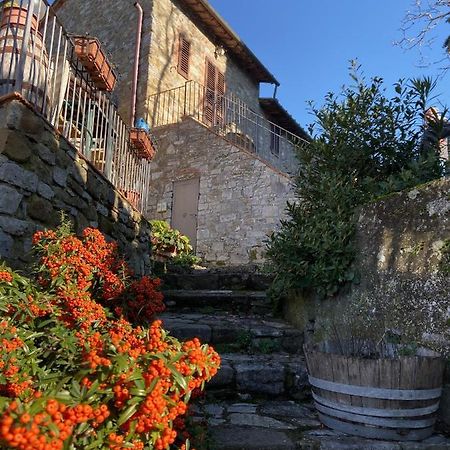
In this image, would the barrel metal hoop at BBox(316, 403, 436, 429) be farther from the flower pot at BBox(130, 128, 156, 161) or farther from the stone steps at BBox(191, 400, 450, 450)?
the flower pot at BBox(130, 128, 156, 161)

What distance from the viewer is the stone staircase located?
6.08ft

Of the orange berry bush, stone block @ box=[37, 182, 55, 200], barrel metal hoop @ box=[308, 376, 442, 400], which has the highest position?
stone block @ box=[37, 182, 55, 200]

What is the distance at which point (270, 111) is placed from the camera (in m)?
13.5

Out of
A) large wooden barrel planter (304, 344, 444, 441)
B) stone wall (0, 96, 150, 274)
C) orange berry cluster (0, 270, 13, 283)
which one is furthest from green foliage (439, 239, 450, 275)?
stone wall (0, 96, 150, 274)

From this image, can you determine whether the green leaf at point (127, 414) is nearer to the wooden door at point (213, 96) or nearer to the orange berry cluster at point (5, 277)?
the orange berry cluster at point (5, 277)

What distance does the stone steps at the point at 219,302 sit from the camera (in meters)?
4.12

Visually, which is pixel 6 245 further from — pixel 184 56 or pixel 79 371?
pixel 184 56

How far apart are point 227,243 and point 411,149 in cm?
519

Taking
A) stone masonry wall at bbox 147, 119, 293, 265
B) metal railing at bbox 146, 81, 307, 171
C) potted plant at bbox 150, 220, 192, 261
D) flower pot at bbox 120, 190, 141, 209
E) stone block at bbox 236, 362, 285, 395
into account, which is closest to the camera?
stone block at bbox 236, 362, 285, 395

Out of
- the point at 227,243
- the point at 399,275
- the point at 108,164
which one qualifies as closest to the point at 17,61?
the point at 108,164

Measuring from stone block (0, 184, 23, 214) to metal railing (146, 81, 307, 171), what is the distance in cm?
648

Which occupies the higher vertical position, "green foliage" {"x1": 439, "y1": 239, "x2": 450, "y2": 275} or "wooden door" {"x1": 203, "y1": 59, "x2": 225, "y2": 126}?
"wooden door" {"x1": 203, "y1": 59, "x2": 225, "y2": 126}

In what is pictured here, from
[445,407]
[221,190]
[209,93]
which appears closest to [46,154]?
[445,407]

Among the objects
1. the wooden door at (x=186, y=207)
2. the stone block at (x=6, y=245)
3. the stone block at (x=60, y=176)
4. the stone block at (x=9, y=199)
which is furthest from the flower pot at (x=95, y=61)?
the wooden door at (x=186, y=207)
